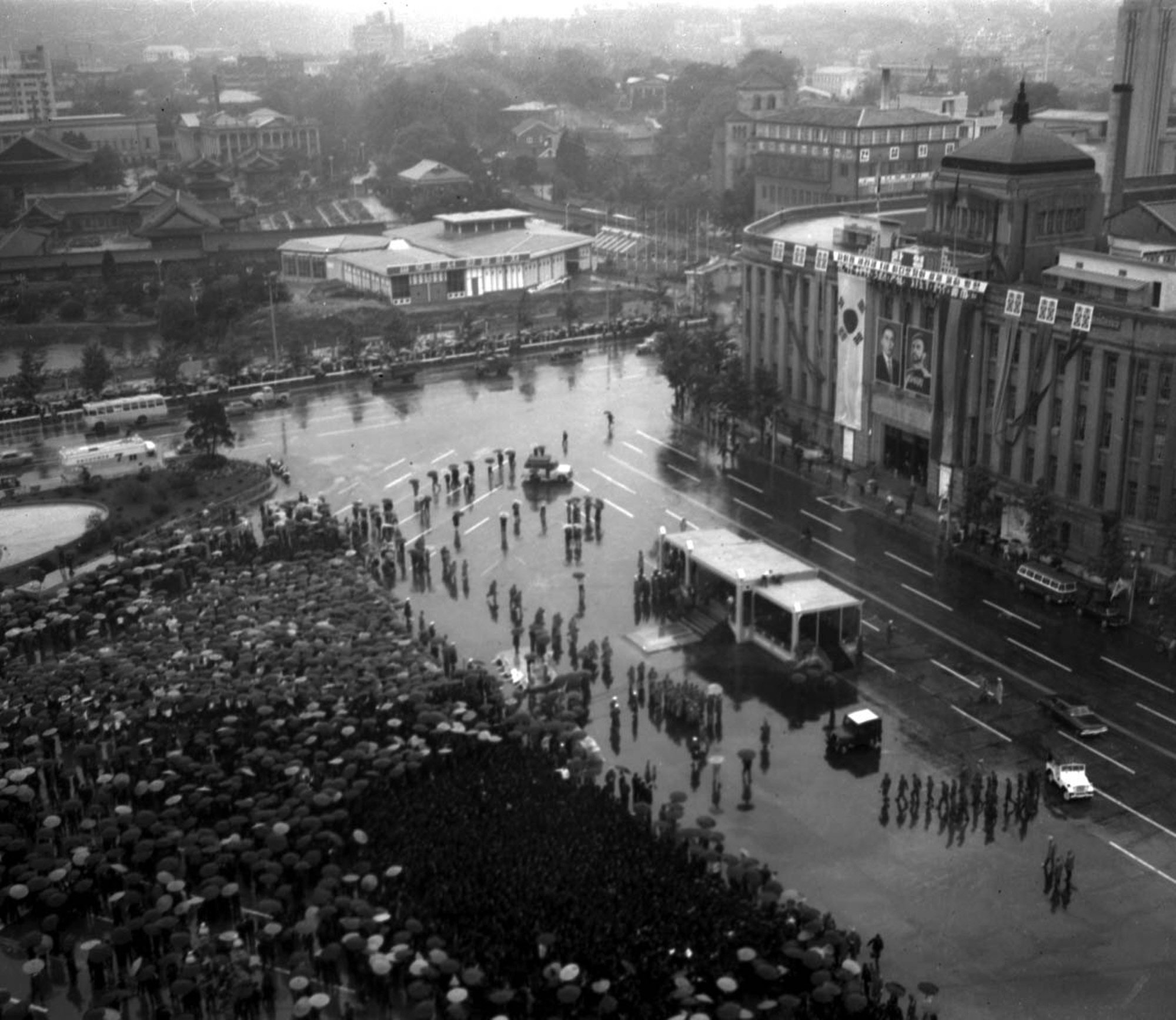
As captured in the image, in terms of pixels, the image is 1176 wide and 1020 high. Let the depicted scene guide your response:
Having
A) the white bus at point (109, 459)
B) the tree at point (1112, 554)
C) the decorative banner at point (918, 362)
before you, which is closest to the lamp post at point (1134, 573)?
the tree at point (1112, 554)

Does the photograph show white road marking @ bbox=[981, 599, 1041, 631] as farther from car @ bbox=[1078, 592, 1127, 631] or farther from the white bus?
the white bus

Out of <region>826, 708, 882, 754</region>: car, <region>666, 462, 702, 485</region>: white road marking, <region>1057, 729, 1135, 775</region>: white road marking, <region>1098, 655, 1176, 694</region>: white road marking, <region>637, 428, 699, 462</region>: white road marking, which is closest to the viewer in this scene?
<region>1057, 729, 1135, 775</region>: white road marking

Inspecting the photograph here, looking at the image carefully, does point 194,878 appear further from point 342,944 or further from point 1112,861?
point 1112,861

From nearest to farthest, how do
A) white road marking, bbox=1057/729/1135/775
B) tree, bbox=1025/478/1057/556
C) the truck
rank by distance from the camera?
white road marking, bbox=1057/729/1135/775, tree, bbox=1025/478/1057/556, the truck

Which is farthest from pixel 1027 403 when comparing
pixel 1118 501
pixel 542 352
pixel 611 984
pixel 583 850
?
pixel 542 352

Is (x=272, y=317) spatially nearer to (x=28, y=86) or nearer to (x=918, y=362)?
(x=918, y=362)

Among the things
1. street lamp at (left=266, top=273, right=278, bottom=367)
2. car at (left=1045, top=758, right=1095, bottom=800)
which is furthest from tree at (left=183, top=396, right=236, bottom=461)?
car at (left=1045, top=758, right=1095, bottom=800)
